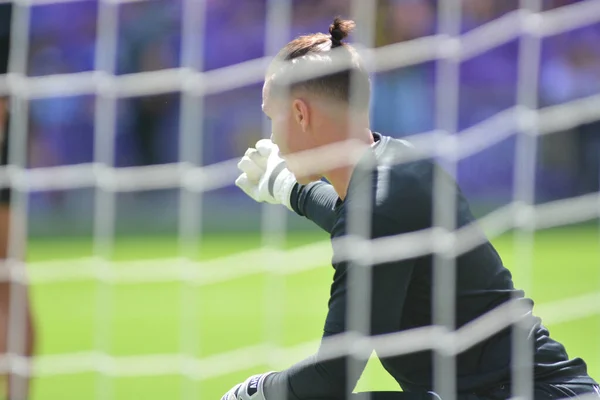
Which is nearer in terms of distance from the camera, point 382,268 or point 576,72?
point 382,268

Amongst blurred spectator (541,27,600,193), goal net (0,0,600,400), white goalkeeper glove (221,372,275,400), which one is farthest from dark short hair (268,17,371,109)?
blurred spectator (541,27,600,193)

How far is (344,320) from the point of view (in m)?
1.45

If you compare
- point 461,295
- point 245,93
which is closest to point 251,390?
point 461,295

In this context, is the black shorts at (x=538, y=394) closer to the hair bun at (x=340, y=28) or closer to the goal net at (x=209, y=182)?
the hair bun at (x=340, y=28)

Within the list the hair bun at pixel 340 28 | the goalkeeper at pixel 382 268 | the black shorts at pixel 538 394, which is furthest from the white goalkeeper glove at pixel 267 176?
the black shorts at pixel 538 394

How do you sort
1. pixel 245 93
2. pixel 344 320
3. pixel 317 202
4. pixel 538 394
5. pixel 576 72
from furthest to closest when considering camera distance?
1. pixel 245 93
2. pixel 576 72
3. pixel 317 202
4. pixel 538 394
5. pixel 344 320

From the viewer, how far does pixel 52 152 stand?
221 inches

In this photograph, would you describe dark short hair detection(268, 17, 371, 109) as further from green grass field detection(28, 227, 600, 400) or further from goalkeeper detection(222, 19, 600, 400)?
green grass field detection(28, 227, 600, 400)

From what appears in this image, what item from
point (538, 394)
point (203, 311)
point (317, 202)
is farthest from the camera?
point (203, 311)

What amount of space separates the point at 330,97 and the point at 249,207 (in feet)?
16.1

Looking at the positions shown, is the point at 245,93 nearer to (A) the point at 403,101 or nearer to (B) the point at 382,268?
(A) the point at 403,101

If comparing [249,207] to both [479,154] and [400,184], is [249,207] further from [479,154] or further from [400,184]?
[400,184]

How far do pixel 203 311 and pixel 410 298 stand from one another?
108 inches

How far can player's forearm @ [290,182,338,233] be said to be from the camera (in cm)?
182
